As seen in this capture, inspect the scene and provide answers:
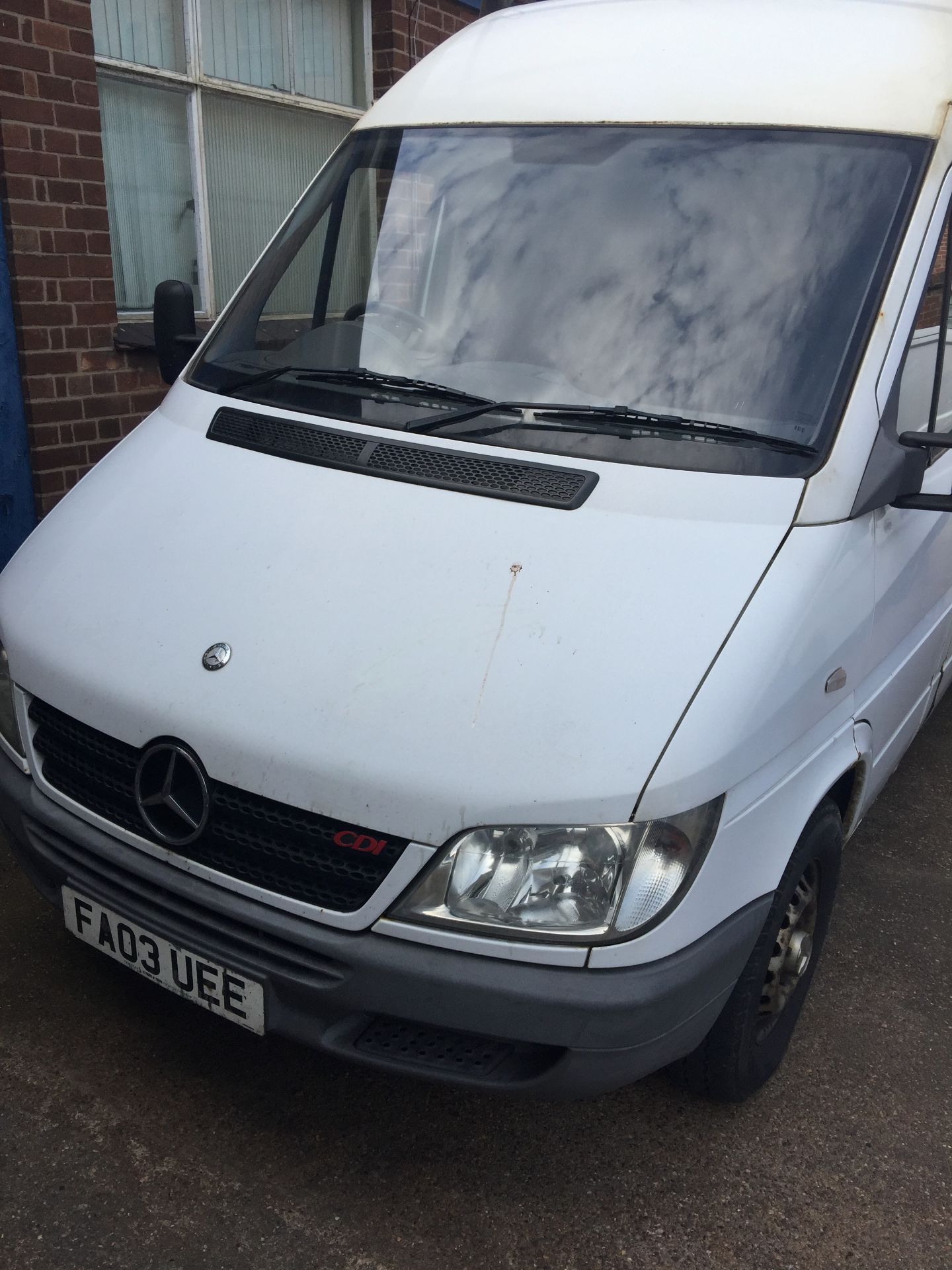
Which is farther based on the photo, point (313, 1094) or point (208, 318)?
point (208, 318)

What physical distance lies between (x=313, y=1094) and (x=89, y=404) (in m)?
3.70

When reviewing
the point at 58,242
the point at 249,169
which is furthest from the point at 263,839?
the point at 249,169

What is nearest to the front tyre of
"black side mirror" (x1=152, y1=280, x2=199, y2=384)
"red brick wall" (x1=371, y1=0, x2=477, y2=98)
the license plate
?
the license plate

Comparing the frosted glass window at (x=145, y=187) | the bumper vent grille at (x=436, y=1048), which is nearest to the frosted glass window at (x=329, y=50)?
the frosted glass window at (x=145, y=187)

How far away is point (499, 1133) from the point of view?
259cm

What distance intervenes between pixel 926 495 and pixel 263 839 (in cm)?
170

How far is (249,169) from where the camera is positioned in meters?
6.28

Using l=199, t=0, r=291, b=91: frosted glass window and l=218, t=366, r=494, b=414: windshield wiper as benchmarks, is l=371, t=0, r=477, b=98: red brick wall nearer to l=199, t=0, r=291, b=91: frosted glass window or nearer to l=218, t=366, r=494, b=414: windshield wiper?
l=199, t=0, r=291, b=91: frosted glass window

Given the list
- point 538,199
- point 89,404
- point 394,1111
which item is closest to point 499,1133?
point 394,1111

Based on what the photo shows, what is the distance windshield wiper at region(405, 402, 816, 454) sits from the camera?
8.20 feet

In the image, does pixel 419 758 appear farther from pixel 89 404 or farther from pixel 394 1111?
pixel 89 404

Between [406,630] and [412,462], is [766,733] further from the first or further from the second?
[412,462]

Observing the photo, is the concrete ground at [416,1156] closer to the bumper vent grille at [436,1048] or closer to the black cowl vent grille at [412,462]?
the bumper vent grille at [436,1048]

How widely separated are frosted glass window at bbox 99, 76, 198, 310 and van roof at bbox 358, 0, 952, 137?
2.67 metres
